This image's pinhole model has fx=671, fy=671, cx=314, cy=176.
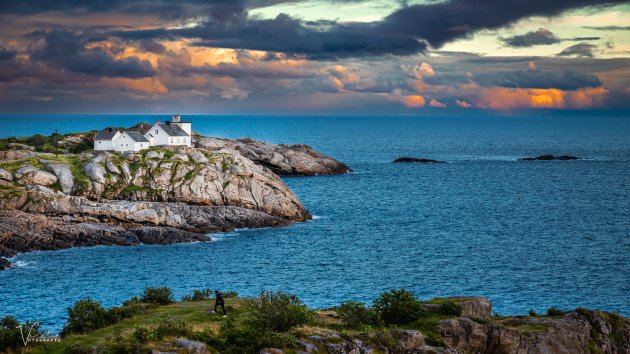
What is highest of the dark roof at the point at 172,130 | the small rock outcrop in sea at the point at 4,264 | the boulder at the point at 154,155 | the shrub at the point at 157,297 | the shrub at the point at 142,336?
the dark roof at the point at 172,130

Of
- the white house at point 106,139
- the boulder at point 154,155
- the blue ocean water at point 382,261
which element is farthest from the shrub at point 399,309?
Result: the white house at point 106,139

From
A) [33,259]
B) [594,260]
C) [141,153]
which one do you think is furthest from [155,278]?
[594,260]

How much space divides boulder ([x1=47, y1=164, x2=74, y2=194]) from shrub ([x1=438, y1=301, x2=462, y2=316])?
262 ft

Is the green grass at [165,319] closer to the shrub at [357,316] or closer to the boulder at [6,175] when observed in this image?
the shrub at [357,316]

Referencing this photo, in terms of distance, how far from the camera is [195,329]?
1706 inches

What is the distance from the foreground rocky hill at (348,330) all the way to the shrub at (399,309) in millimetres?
74

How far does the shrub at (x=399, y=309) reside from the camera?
1939 inches

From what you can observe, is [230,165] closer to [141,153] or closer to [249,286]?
[141,153]

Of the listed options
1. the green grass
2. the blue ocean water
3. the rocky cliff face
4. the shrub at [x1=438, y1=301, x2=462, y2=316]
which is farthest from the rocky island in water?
the shrub at [x1=438, y1=301, x2=462, y2=316]

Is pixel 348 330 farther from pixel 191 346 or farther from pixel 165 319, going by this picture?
pixel 165 319

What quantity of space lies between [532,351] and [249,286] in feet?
137

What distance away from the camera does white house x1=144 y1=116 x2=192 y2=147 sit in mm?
140262

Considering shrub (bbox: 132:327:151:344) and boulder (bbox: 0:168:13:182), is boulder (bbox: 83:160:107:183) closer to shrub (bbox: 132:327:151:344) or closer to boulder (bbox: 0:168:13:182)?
boulder (bbox: 0:168:13:182)

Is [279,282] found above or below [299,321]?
below
